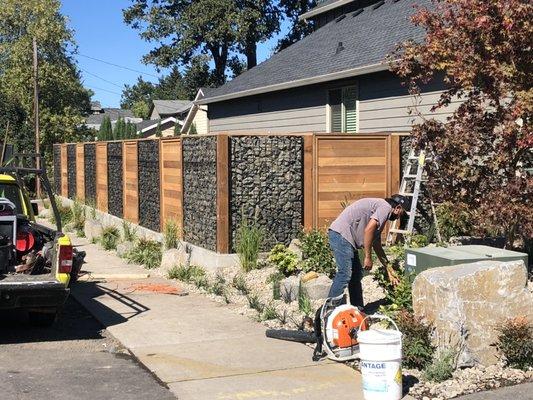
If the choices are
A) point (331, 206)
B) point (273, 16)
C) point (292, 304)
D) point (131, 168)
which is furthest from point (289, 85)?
point (273, 16)

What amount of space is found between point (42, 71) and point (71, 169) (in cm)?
1255

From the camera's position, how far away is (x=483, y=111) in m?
7.97

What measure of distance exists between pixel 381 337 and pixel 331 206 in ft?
19.5

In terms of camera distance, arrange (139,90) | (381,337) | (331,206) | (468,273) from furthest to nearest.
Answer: (139,90), (331,206), (468,273), (381,337)

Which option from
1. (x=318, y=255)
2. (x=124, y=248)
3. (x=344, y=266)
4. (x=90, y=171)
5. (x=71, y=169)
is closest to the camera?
(x=344, y=266)

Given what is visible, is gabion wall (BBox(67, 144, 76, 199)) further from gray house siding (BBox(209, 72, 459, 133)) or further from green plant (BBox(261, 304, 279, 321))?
green plant (BBox(261, 304, 279, 321))

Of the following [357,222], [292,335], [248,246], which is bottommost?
[292,335]

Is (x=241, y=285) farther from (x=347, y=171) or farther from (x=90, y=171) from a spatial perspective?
(x=90, y=171)

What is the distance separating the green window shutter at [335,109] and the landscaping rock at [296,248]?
224 inches

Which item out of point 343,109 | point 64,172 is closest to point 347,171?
point 343,109

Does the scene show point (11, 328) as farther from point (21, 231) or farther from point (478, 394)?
point (478, 394)

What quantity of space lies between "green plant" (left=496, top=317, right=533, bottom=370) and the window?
373 inches

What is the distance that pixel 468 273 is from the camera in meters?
5.79

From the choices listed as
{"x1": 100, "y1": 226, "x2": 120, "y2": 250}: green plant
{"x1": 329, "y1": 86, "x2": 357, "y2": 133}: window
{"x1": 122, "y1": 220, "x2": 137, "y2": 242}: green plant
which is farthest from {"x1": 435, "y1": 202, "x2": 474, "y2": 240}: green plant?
{"x1": 100, "y1": 226, "x2": 120, "y2": 250}: green plant
